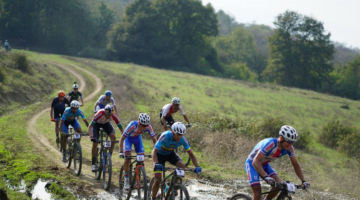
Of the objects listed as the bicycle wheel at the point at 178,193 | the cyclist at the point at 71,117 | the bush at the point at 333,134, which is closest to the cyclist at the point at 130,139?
the bicycle wheel at the point at 178,193

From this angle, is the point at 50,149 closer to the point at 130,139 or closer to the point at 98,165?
the point at 98,165

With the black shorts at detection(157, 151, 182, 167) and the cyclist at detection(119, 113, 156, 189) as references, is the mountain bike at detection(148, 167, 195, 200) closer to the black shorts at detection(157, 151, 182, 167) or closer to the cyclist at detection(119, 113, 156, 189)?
the black shorts at detection(157, 151, 182, 167)

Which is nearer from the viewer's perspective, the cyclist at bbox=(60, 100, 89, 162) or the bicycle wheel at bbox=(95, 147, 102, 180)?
the bicycle wheel at bbox=(95, 147, 102, 180)

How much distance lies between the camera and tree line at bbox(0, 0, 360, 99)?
78250 mm

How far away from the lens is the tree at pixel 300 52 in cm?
7906

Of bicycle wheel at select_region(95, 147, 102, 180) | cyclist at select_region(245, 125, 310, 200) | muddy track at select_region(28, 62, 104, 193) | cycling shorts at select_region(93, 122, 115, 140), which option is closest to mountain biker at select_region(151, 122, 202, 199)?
cyclist at select_region(245, 125, 310, 200)

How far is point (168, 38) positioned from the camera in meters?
86.2

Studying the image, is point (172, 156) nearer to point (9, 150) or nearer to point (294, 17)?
point (9, 150)

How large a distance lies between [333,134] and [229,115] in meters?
9.61

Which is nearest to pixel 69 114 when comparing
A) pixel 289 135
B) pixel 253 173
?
pixel 253 173

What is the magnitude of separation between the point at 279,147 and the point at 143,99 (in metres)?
29.6

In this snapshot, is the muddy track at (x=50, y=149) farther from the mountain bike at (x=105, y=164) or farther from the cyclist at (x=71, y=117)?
the cyclist at (x=71, y=117)

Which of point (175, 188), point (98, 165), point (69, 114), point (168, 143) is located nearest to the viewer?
point (175, 188)

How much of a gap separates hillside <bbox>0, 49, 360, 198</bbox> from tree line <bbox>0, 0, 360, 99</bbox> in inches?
784
